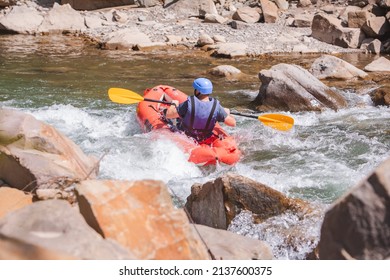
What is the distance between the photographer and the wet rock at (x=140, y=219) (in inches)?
93.1

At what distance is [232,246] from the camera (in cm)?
286

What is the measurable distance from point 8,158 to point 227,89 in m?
5.70

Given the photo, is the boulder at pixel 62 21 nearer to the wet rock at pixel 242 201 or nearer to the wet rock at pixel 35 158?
the wet rock at pixel 35 158

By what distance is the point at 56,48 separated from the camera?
12.5 metres

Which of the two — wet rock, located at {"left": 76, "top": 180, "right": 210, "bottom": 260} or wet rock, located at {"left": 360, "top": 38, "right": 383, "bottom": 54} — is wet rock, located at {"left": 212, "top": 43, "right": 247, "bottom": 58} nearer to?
wet rock, located at {"left": 360, "top": 38, "right": 383, "bottom": 54}

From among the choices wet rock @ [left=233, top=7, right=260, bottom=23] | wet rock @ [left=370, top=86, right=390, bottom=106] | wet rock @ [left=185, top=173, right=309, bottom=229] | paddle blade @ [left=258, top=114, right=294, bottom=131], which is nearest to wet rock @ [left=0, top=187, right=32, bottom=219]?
wet rock @ [left=185, top=173, right=309, bottom=229]

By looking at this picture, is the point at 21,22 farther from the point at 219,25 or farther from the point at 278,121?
the point at 278,121

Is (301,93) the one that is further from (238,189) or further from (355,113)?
(238,189)

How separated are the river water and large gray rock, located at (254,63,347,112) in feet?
0.71

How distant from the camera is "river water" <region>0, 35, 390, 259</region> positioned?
16.1 feet

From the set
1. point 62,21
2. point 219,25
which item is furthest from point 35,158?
point 62,21

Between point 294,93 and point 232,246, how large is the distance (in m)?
5.05

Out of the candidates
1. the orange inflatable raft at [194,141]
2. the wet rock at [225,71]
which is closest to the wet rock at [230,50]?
the wet rock at [225,71]

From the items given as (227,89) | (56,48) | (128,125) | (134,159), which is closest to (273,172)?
(134,159)
